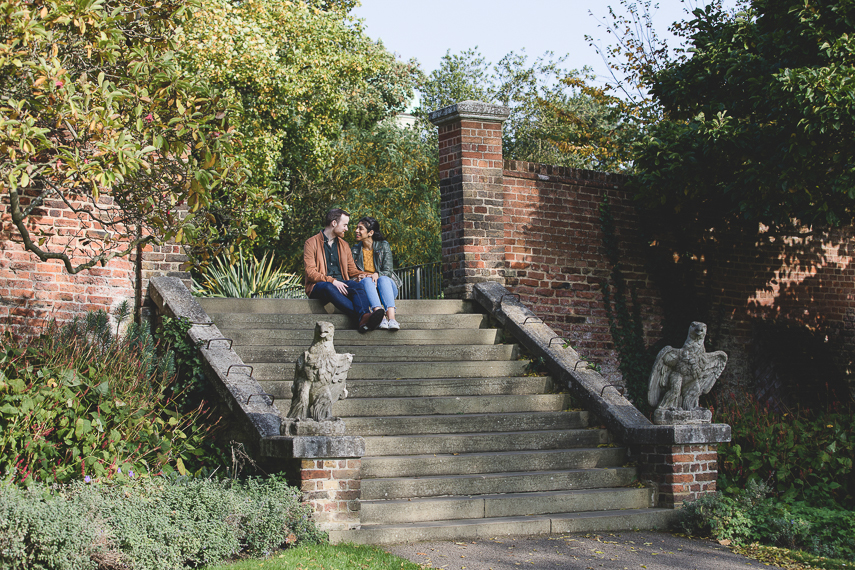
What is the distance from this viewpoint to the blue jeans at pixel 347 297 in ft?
30.8

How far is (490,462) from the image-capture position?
24.7 feet

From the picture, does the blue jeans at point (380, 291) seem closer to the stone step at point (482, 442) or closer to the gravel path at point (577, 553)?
the stone step at point (482, 442)

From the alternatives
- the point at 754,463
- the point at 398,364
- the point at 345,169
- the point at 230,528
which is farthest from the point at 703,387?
the point at 345,169

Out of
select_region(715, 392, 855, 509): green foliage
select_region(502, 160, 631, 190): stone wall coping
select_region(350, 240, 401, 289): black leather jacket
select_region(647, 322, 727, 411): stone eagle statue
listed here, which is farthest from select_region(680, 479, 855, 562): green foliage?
select_region(502, 160, 631, 190): stone wall coping

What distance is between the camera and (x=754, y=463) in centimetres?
830

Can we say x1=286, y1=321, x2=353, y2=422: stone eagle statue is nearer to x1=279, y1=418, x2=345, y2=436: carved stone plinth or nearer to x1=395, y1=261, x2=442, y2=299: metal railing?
x1=279, y1=418, x2=345, y2=436: carved stone plinth

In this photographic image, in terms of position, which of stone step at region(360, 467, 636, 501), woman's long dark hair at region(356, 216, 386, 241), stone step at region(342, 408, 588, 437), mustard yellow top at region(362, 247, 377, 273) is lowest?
stone step at region(360, 467, 636, 501)

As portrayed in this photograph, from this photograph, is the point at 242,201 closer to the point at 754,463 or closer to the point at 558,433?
the point at 558,433

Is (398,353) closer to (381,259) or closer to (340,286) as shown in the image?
(340,286)

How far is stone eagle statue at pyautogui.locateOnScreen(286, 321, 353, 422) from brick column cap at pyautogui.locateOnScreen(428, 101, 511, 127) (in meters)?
4.82

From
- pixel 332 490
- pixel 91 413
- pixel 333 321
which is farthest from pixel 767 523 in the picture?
pixel 91 413

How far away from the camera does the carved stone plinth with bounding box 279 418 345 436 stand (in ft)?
21.1

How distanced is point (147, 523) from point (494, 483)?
305cm

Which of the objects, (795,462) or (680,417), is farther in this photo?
(795,462)
